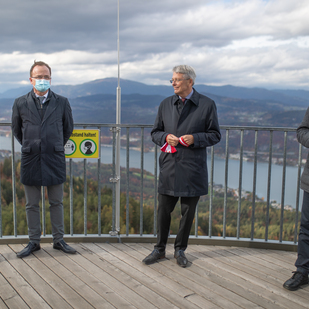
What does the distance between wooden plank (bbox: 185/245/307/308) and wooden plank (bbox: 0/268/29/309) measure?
1.65 m

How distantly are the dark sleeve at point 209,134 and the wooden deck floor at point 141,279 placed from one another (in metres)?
1.13

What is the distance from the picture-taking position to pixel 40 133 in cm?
300

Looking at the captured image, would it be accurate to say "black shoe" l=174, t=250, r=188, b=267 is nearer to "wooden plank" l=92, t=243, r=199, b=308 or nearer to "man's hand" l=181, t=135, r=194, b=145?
"wooden plank" l=92, t=243, r=199, b=308

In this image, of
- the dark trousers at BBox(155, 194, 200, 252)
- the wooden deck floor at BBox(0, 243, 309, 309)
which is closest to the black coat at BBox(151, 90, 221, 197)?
the dark trousers at BBox(155, 194, 200, 252)

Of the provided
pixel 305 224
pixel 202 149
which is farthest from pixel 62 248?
pixel 305 224

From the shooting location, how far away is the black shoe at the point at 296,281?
8.53 ft

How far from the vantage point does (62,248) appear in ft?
10.8

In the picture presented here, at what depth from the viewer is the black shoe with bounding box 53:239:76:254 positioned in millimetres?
3240

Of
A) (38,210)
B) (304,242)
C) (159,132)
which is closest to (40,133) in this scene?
(38,210)

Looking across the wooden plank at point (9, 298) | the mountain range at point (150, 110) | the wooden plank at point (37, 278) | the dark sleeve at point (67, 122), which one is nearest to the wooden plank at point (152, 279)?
the wooden plank at point (37, 278)

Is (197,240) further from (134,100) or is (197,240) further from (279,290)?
(134,100)

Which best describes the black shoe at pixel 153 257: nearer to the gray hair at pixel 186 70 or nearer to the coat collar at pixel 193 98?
the coat collar at pixel 193 98

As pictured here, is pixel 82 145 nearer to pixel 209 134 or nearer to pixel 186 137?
pixel 186 137

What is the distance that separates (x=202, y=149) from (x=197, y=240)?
4.06 ft
